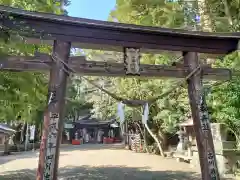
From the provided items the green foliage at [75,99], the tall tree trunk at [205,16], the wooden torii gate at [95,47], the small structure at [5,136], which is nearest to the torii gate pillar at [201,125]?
the wooden torii gate at [95,47]

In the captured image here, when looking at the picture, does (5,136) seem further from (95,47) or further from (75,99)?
(95,47)

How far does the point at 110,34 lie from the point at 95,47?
1.32 feet

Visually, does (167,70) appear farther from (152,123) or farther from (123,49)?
(152,123)

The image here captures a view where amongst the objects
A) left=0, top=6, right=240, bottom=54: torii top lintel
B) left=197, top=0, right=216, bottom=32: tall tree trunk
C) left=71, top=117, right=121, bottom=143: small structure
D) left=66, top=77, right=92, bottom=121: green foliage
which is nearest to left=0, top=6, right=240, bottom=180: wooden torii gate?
A: left=0, top=6, right=240, bottom=54: torii top lintel

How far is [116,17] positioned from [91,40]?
11.7 m

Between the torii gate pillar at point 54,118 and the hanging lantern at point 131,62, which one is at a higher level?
the hanging lantern at point 131,62

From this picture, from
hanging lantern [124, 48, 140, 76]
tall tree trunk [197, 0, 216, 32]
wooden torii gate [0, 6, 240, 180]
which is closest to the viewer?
wooden torii gate [0, 6, 240, 180]

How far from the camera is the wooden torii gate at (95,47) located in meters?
4.25

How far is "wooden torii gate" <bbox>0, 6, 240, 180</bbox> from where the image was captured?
13.9ft

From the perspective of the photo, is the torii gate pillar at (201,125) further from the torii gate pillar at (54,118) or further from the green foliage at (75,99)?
the green foliage at (75,99)

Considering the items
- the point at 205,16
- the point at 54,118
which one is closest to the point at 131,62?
the point at 54,118

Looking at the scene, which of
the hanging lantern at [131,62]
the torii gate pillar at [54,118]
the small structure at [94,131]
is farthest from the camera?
the small structure at [94,131]

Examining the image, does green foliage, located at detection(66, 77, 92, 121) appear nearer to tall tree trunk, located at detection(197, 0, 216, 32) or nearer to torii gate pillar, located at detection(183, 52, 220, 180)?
tall tree trunk, located at detection(197, 0, 216, 32)

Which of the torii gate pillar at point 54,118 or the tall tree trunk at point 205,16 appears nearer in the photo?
the torii gate pillar at point 54,118
